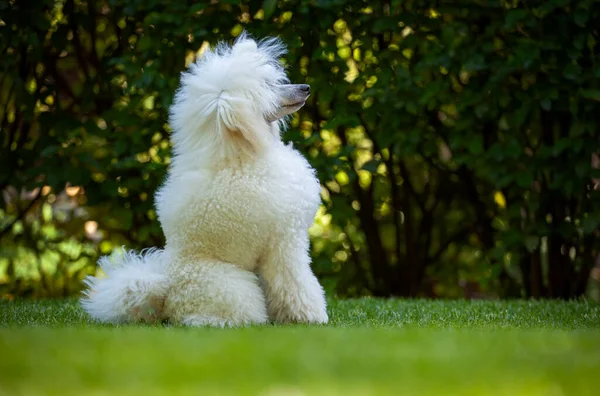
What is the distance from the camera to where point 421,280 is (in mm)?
7246

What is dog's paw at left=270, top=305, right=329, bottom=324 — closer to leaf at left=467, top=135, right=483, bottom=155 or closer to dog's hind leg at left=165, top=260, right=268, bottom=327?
dog's hind leg at left=165, top=260, right=268, bottom=327

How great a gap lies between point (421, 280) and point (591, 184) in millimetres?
1723

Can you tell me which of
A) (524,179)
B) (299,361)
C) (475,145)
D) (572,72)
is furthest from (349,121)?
(299,361)

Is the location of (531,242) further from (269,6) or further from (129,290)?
(129,290)

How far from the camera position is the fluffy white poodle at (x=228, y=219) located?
3.82 m

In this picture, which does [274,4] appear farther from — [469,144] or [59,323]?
[59,323]

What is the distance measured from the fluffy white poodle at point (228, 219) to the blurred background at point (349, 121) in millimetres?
1778

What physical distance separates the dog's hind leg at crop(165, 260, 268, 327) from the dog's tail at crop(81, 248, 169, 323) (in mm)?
75

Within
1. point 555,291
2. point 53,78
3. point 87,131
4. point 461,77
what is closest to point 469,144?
point 461,77

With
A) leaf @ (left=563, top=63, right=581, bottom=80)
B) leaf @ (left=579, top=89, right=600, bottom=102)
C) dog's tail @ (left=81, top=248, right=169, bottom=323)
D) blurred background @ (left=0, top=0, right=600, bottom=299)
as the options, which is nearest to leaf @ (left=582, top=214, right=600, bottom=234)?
blurred background @ (left=0, top=0, right=600, bottom=299)

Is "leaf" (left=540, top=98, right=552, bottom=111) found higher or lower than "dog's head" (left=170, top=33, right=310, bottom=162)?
lower

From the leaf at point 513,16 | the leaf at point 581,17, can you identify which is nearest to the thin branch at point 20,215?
the leaf at point 513,16

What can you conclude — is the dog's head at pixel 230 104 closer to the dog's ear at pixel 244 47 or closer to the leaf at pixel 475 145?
the dog's ear at pixel 244 47

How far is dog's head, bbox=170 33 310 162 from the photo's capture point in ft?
12.6
